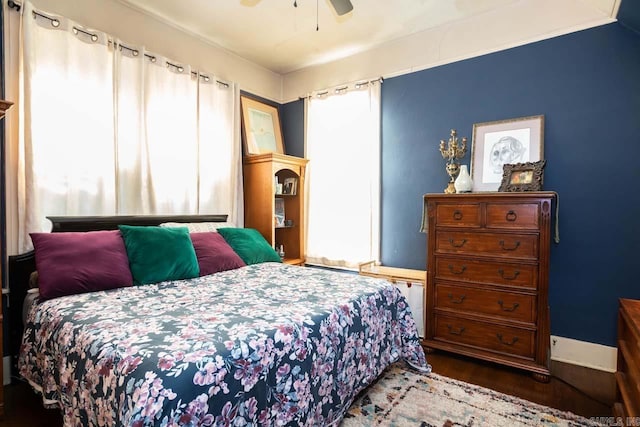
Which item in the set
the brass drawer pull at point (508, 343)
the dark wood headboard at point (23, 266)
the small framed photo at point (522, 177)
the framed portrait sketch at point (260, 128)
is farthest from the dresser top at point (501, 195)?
the dark wood headboard at point (23, 266)

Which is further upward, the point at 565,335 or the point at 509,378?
the point at 565,335

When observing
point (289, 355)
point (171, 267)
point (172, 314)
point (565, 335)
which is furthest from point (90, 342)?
point (565, 335)

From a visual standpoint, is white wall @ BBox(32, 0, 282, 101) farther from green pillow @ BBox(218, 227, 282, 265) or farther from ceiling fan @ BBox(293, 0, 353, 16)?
ceiling fan @ BBox(293, 0, 353, 16)

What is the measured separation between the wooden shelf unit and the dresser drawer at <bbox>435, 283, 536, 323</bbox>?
167 cm

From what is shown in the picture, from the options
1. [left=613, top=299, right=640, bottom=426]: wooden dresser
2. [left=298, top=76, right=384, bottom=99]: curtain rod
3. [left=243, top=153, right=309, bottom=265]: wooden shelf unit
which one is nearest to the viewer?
[left=613, top=299, right=640, bottom=426]: wooden dresser

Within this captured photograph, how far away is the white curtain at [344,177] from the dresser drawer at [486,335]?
102cm

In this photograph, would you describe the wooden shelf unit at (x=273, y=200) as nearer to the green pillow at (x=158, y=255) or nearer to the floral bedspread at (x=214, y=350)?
the green pillow at (x=158, y=255)

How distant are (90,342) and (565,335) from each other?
10.2ft

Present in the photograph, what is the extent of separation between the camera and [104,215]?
8.31 feet

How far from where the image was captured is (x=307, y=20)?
2.96m

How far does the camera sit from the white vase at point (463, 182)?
2.71 m

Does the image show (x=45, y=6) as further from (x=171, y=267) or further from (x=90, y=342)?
(x=90, y=342)

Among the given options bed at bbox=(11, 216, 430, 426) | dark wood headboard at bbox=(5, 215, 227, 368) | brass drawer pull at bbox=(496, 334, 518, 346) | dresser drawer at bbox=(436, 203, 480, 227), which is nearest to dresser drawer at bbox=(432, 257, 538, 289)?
dresser drawer at bbox=(436, 203, 480, 227)

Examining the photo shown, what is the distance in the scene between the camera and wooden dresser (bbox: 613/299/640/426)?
1.24 meters
